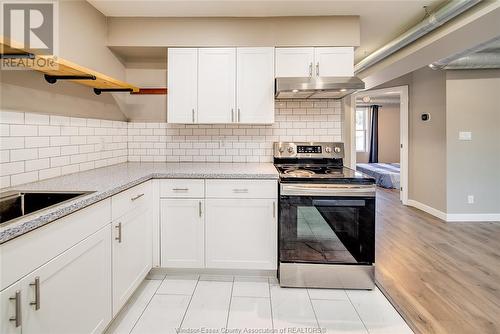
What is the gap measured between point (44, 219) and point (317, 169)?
2.25m

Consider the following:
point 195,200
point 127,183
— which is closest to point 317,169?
point 195,200

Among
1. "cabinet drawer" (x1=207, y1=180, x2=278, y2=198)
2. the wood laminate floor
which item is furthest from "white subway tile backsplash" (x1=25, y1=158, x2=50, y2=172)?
the wood laminate floor

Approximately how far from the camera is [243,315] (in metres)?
1.97

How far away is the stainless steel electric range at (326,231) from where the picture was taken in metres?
2.24

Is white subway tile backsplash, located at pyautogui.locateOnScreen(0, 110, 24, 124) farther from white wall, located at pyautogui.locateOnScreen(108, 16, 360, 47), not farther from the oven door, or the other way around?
the oven door

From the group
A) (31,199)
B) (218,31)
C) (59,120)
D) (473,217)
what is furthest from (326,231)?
(473,217)

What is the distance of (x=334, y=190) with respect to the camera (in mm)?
2238

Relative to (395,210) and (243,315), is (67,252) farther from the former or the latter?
(395,210)

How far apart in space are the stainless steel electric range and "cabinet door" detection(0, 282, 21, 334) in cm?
166

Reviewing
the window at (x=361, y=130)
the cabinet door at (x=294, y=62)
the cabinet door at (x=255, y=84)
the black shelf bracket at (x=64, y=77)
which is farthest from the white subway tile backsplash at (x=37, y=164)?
the window at (x=361, y=130)

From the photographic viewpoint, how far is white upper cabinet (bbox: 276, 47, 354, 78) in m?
2.73

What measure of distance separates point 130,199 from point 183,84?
1305mm

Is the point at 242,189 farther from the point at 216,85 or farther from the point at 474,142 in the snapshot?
the point at 474,142

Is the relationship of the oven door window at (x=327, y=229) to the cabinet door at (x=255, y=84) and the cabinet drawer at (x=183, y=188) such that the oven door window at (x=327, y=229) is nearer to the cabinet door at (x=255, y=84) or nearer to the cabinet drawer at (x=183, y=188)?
the cabinet drawer at (x=183, y=188)
